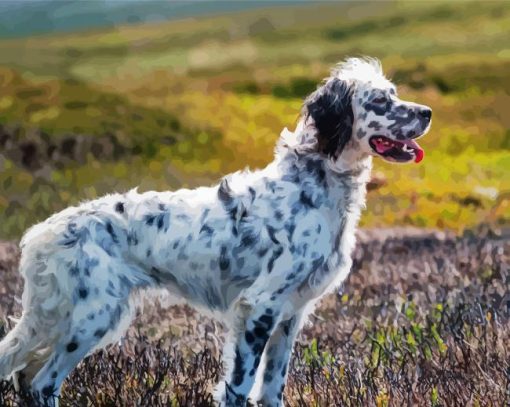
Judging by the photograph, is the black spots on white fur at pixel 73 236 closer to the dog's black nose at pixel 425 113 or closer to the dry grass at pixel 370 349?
the dry grass at pixel 370 349

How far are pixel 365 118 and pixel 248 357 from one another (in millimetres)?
1547

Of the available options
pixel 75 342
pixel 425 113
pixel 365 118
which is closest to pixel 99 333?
pixel 75 342

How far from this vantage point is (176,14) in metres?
49.5

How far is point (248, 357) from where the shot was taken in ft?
18.9

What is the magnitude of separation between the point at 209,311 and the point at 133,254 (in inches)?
23.1

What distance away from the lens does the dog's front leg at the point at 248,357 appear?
576 centimetres

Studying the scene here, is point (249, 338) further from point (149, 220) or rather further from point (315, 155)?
point (315, 155)

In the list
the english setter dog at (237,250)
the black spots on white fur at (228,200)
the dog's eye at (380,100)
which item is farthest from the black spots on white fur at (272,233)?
the dog's eye at (380,100)

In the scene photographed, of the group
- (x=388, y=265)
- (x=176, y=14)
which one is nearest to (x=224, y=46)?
(x=176, y=14)

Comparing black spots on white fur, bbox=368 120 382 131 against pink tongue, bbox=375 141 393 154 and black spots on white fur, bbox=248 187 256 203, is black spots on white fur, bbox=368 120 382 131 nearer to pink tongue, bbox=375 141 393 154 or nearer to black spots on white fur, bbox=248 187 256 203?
pink tongue, bbox=375 141 393 154

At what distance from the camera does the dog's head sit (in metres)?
5.91

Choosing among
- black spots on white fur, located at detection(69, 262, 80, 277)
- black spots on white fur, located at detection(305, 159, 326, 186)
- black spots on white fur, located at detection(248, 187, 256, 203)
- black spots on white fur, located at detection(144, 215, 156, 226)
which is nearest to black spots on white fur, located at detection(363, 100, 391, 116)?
black spots on white fur, located at detection(305, 159, 326, 186)

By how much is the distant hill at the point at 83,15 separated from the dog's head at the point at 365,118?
127 feet

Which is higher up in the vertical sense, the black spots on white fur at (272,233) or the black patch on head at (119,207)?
the black patch on head at (119,207)
